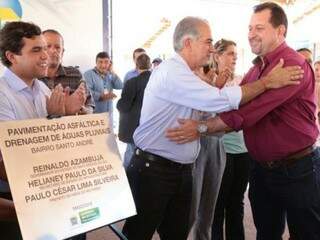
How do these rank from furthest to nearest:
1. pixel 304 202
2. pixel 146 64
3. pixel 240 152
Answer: pixel 146 64 → pixel 240 152 → pixel 304 202

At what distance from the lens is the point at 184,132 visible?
1.97 metres

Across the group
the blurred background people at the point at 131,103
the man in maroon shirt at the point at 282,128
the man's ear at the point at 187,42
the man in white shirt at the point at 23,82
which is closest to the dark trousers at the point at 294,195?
the man in maroon shirt at the point at 282,128

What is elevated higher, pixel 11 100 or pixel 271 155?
pixel 11 100

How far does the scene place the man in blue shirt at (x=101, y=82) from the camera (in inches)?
199

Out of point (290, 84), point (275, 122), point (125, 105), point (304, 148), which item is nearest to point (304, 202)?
point (304, 148)

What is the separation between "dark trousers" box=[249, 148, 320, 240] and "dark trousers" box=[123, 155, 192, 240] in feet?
1.47

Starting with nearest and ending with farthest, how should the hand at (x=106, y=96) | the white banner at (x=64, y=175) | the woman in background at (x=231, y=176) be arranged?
the white banner at (x=64, y=175) → the woman in background at (x=231, y=176) → the hand at (x=106, y=96)

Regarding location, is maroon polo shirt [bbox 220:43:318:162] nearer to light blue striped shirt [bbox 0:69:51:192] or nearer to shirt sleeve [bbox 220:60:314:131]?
shirt sleeve [bbox 220:60:314:131]

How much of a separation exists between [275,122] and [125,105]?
1996 millimetres

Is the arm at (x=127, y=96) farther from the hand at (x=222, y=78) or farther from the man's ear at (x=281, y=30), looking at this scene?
the man's ear at (x=281, y=30)

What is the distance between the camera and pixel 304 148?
2.03 m

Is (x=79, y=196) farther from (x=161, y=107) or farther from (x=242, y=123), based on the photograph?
(x=242, y=123)

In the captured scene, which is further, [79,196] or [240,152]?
[240,152]

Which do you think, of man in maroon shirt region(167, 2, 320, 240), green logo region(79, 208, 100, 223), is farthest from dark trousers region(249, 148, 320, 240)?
green logo region(79, 208, 100, 223)
